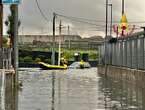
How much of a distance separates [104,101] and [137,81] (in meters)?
12.4

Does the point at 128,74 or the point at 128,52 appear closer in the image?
the point at 128,74

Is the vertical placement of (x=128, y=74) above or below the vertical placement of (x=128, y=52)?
below

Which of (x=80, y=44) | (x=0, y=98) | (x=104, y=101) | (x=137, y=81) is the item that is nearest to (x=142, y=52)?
(x=137, y=81)

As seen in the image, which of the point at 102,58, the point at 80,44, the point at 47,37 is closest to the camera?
the point at 102,58

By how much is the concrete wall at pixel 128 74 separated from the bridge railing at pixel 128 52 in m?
0.43

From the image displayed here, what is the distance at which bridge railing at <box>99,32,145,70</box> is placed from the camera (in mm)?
33709

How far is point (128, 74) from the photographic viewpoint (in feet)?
123

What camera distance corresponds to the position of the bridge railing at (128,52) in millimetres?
33709

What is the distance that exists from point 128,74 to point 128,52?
248 cm

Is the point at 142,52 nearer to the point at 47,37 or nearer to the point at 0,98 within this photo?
the point at 0,98

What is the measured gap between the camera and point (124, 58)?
137 feet

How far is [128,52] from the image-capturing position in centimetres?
3950

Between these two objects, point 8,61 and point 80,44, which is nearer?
point 8,61

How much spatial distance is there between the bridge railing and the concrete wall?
430mm
